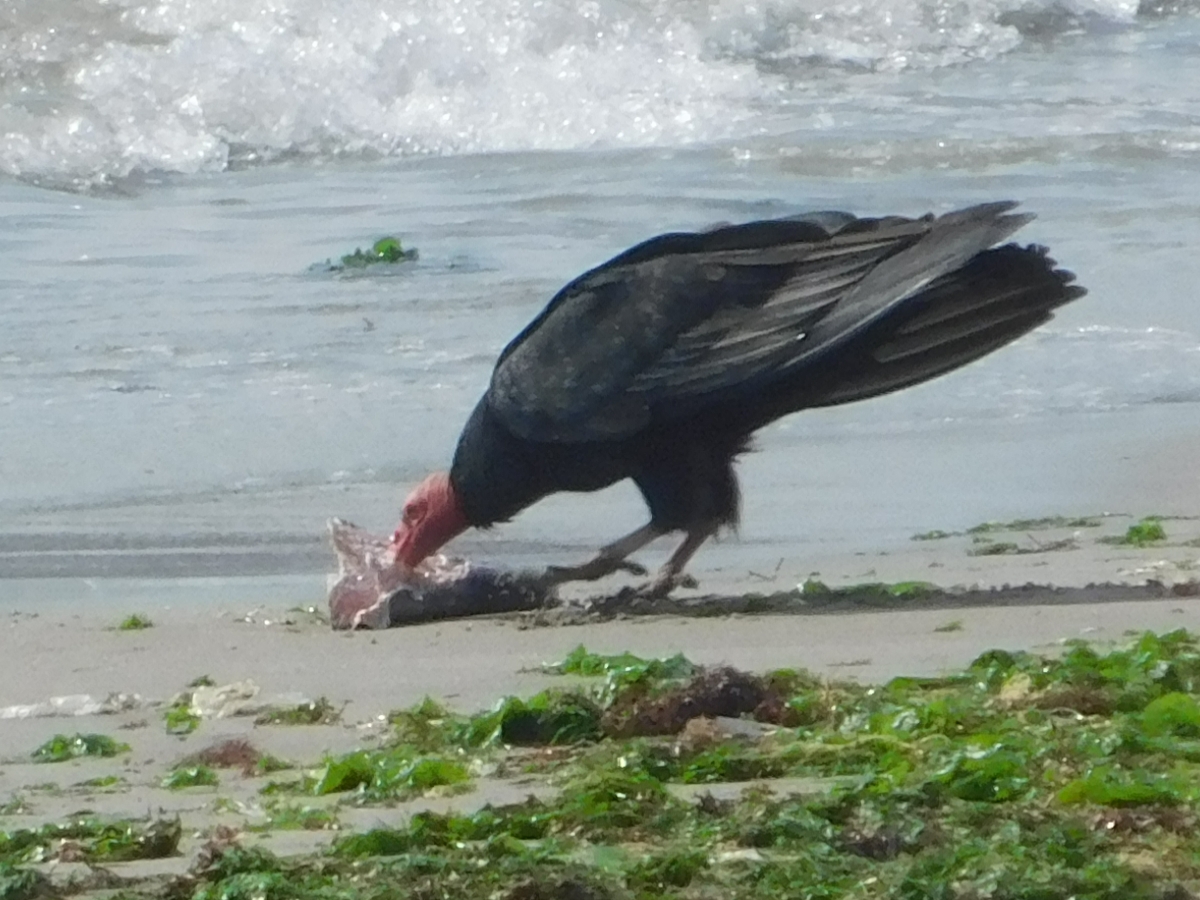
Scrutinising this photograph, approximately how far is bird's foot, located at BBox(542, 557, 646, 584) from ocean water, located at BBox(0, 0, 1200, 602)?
0.79 metres

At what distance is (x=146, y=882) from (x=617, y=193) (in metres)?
10.0

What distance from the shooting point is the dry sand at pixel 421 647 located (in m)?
3.82

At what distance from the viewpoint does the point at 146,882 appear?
8.96ft

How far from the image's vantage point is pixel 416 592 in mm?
5422

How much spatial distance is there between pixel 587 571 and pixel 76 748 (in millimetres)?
1955

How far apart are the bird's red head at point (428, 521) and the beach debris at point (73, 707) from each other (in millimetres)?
1220

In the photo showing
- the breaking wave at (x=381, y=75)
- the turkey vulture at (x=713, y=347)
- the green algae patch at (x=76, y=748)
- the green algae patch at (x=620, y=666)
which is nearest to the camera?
the green algae patch at (x=76, y=748)

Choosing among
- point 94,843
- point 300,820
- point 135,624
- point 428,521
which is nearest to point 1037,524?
point 428,521

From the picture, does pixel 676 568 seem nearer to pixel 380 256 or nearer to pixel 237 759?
pixel 237 759

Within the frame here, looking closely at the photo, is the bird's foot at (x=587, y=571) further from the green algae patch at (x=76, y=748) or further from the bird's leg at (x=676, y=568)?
the green algae patch at (x=76, y=748)

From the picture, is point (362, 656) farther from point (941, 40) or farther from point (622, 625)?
point (941, 40)

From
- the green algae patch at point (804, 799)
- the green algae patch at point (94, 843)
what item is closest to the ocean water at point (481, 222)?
the green algae patch at point (804, 799)

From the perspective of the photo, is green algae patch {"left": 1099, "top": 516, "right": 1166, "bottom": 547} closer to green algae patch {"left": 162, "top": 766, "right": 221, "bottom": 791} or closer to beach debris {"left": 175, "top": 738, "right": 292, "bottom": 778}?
beach debris {"left": 175, "top": 738, "right": 292, "bottom": 778}

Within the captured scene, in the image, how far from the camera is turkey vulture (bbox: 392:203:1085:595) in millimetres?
5273
